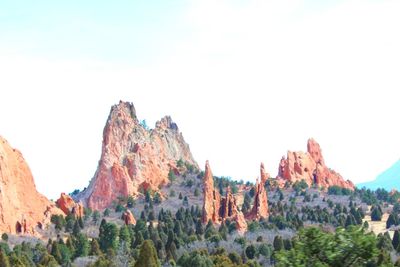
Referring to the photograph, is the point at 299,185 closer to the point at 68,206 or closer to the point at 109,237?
the point at 68,206

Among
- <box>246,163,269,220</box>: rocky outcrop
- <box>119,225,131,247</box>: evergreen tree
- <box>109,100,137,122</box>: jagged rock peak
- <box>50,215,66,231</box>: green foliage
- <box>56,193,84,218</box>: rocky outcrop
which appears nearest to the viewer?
<box>119,225,131,247</box>: evergreen tree

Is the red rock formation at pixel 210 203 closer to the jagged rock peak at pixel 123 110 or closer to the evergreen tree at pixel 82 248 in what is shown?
the evergreen tree at pixel 82 248

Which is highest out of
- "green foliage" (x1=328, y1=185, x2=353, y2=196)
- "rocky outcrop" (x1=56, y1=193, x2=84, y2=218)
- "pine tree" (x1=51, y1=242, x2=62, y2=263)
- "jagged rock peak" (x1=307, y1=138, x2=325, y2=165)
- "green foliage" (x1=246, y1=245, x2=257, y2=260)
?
"jagged rock peak" (x1=307, y1=138, x2=325, y2=165)

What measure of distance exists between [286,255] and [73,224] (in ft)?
305

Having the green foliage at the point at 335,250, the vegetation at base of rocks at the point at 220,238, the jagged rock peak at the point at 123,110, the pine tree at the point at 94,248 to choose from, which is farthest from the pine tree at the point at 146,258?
the jagged rock peak at the point at 123,110

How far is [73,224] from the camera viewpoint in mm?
106438

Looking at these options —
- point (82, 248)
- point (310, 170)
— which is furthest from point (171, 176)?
point (82, 248)

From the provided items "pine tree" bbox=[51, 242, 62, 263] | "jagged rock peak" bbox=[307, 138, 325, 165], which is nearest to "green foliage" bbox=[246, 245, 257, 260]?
"pine tree" bbox=[51, 242, 62, 263]

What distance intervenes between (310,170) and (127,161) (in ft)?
157

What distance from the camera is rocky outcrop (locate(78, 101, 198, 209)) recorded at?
140500 millimetres

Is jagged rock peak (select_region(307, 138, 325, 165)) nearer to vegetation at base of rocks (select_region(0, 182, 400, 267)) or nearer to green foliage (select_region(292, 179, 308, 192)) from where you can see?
vegetation at base of rocks (select_region(0, 182, 400, 267))

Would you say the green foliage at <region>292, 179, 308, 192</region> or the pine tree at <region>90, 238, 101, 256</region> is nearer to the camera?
the pine tree at <region>90, 238, 101, 256</region>

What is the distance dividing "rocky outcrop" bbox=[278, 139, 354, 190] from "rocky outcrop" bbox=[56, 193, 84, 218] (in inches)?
2185

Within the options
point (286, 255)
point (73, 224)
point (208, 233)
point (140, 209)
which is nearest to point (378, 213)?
point (208, 233)
